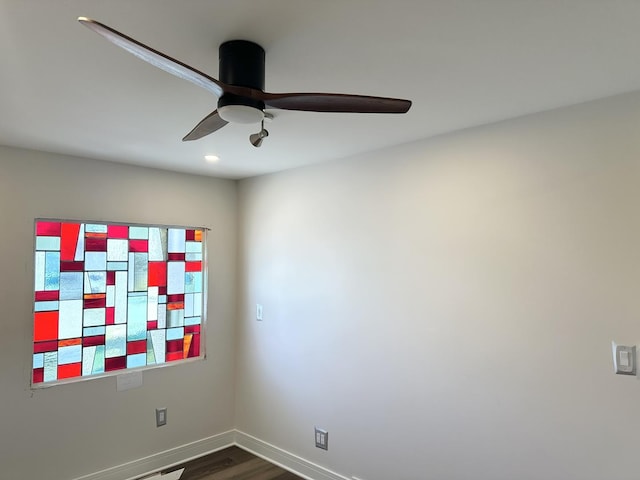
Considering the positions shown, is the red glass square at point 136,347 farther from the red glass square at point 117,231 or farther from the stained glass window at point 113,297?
the red glass square at point 117,231

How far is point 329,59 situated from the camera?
1.64 m

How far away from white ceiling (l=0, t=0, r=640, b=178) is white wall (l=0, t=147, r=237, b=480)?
21.8 inches

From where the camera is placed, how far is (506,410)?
233 centimetres

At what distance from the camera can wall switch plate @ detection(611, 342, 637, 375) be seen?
1967mm

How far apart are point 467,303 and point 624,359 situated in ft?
2.50

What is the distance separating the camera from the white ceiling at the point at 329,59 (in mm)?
1335

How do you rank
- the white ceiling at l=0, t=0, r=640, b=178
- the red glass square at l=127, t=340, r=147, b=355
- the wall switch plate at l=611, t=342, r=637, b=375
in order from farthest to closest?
1. the red glass square at l=127, t=340, r=147, b=355
2. the wall switch plate at l=611, t=342, r=637, b=375
3. the white ceiling at l=0, t=0, r=640, b=178

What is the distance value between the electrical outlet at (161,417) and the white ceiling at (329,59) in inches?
85.0

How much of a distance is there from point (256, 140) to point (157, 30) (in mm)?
613

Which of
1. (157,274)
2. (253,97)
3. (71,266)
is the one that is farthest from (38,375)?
(253,97)

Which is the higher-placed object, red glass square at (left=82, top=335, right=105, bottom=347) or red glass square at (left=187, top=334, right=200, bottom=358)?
red glass square at (left=82, top=335, right=105, bottom=347)

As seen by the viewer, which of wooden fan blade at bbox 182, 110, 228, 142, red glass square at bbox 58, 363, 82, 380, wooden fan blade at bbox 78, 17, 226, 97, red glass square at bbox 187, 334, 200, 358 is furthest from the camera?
red glass square at bbox 187, 334, 200, 358

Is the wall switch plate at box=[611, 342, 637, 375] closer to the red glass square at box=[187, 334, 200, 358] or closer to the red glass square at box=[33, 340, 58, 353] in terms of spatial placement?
the red glass square at box=[187, 334, 200, 358]

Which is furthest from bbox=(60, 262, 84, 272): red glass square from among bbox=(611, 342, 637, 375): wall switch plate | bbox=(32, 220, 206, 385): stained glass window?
bbox=(611, 342, 637, 375): wall switch plate
